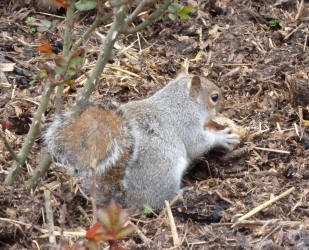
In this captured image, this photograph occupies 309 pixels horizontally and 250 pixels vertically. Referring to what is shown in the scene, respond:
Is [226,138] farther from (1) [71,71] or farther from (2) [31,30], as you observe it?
(2) [31,30]

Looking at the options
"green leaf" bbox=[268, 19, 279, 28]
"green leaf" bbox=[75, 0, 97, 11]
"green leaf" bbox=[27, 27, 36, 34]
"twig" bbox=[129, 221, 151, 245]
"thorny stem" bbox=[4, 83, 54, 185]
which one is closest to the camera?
"green leaf" bbox=[75, 0, 97, 11]

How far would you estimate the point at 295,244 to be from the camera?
3.03 m

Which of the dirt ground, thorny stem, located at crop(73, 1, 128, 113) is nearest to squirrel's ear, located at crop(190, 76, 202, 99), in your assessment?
the dirt ground

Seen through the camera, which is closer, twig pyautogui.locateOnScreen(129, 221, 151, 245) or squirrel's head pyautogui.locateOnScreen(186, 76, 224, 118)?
twig pyautogui.locateOnScreen(129, 221, 151, 245)

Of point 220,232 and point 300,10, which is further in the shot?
point 300,10

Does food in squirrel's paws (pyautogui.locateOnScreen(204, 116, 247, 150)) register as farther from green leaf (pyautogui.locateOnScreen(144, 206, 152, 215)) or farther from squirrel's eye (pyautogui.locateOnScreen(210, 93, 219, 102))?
green leaf (pyautogui.locateOnScreen(144, 206, 152, 215))

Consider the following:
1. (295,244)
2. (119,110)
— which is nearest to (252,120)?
(119,110)

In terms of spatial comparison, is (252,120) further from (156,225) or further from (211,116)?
(156,225)

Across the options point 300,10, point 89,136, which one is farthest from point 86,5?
point 300,10

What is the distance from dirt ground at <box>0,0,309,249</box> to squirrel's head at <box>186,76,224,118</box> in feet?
0.49

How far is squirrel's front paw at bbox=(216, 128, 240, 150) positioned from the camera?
4.05 metres

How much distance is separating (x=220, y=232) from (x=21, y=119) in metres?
1.45

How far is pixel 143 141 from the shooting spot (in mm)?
3584

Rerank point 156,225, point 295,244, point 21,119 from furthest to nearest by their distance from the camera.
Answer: point 21,119
point 156,225
point 295,244
